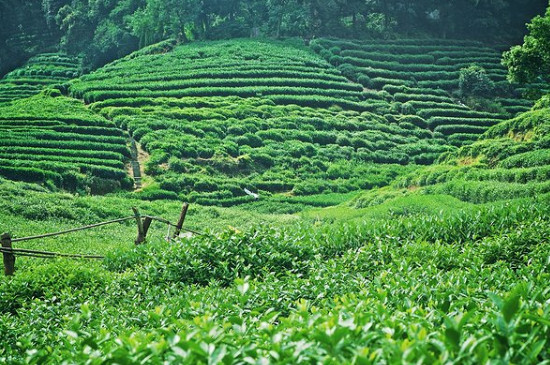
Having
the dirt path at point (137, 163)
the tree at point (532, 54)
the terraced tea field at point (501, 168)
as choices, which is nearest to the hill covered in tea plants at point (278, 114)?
the dirt path at point (137, 163)

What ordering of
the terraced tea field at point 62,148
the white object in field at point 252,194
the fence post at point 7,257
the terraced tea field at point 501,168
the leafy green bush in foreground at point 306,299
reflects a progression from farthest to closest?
the white object in field at point 252,194 < the terraced tea field at point 62,148 < the terraced tea field at point 501,168 < the fence post at point 7,257 < the leafy green bush in foreground at point 306,299

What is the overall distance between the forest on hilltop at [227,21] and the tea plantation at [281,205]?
3655 millimetres

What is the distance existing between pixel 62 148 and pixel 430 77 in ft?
115

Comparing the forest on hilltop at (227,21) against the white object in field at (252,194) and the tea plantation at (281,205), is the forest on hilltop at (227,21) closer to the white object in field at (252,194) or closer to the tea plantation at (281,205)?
the tea plantation at (281,205)

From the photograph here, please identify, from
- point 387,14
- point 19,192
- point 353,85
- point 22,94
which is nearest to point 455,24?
point 387,14

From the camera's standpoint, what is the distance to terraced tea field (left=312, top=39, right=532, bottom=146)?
155 feet

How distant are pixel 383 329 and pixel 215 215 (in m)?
23.3

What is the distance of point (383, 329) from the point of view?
3547 millimetres

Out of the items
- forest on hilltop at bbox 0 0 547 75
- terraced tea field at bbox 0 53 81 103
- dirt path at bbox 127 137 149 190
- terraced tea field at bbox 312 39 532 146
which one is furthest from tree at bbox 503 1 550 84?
terraced tea field at bbox 0 53 81 103

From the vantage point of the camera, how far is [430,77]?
5597cm

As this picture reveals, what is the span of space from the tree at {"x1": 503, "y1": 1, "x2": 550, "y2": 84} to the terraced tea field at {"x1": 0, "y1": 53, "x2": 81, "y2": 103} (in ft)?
134

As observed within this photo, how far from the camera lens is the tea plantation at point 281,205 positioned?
364 centimetres

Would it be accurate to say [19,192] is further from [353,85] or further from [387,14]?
[387,14]

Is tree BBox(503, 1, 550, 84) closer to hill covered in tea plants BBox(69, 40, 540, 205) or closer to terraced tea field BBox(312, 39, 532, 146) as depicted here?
hill covered in tea plants BBox(69, 40, 540, 205)
